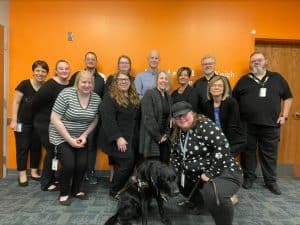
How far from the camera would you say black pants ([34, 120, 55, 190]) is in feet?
10.5

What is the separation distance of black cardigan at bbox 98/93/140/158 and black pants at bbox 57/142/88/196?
0.26 m

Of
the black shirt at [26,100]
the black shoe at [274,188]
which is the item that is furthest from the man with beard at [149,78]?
the black shoe at [274,188]

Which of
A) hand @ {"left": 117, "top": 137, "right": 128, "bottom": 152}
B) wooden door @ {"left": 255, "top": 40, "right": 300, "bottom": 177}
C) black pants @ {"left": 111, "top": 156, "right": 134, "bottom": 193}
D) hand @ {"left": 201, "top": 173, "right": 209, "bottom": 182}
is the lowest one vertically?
black pants @ {"left": 111, "top": 156, "right": 134, "bottom": 193}

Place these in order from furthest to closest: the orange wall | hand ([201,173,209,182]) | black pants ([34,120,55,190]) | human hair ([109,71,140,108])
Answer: the orange wall
black pants ([34,120,55,190])
human hair ([109,71,140,108])
hand ([201,173,209,182])

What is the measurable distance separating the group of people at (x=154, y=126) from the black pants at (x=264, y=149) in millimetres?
12

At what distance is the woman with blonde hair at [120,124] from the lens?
2857 millimetres

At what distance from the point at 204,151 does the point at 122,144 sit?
920 mm

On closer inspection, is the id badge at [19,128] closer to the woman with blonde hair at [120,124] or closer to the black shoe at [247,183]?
the woman with blonde hair at [120,124]

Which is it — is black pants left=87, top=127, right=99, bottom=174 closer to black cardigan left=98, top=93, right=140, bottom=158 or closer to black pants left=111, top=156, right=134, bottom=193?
black cardigan left=98, top=93, right=140, bottom=158

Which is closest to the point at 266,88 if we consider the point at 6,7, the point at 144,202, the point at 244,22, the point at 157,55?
the point at 244,22

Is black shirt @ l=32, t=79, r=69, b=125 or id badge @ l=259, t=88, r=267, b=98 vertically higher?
id badge @ l=259, t=88, r=267, b=98

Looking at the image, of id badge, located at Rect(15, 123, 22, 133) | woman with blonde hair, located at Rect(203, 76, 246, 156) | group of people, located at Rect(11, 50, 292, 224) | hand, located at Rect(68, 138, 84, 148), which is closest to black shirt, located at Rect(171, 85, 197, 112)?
group of people, located at Rect(11, 50, 292, 224)

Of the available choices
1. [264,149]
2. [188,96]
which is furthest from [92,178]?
[264,149]

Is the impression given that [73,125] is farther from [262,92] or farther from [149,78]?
[262,92]
